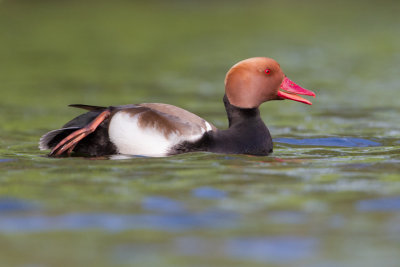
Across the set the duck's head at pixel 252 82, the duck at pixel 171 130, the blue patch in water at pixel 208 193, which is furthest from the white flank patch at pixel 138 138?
the blue patch in water at pixel 208 193

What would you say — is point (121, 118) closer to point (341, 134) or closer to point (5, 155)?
point (5, 155)

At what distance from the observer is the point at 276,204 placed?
18.1ft

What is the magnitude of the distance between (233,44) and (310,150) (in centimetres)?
1273

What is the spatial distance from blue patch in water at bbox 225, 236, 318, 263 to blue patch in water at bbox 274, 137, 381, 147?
4.06 m

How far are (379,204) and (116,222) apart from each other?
6.06 ft

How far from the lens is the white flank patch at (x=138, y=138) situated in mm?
7180

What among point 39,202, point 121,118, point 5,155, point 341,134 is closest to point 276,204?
point 39,202

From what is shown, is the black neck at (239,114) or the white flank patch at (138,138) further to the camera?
the black neck at (239,114)

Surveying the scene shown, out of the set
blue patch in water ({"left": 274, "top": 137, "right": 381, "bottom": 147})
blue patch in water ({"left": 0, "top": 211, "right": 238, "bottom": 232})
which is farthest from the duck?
blue patch in water ({"left": 0, "top": 211, "right": 238, "bottom": 232})

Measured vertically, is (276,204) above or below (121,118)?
below

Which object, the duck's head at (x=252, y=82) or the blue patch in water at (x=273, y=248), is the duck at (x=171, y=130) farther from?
the blue patch in water at (x=273, y=248)

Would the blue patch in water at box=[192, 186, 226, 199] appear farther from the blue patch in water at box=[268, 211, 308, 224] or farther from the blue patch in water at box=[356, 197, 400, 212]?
the blue patch in water at box=[356, 197, 400, 212]

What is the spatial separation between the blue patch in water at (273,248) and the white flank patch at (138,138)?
2.59 meters

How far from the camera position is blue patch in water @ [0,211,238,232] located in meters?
4.97
